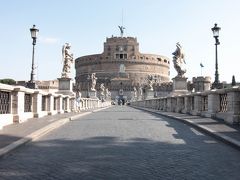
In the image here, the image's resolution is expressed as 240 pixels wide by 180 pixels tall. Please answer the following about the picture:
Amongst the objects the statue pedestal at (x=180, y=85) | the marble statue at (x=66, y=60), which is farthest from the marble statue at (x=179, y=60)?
the marble statue at (x=66, y=60)

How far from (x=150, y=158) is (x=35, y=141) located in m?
3.74

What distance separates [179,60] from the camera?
32.2 metres

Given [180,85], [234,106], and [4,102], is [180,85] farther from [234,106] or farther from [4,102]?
[4,102]

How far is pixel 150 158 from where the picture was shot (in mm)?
7926

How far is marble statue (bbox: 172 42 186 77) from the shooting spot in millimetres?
32031

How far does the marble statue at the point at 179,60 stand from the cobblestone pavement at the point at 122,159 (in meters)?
21.2

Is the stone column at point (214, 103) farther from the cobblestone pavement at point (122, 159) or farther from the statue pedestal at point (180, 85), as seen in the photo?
the statue pedestal at point (180, 85)

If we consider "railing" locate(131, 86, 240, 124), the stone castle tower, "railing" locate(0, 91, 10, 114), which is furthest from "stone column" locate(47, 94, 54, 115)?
the stone castle tower

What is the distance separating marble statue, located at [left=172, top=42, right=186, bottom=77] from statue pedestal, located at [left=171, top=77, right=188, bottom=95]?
17.2 inches

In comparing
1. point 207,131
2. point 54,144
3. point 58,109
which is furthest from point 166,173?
point 58,109

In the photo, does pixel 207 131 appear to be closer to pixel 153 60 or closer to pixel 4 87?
pixel 4 87

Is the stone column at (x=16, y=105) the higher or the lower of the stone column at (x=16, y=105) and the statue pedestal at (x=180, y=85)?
the lower

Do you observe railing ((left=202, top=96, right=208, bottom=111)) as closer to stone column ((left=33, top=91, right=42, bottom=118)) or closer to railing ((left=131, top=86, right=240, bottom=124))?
railing ((left=131, top=86, right=240, bottom=124))

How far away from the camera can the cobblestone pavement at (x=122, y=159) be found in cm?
646
